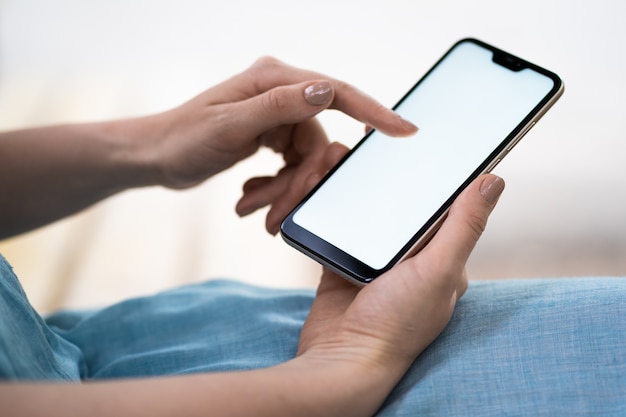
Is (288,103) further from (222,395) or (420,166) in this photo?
(222,395)

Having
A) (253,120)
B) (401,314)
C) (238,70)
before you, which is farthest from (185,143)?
(238,70)

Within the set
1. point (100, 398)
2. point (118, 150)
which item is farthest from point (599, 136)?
point (100, 398)

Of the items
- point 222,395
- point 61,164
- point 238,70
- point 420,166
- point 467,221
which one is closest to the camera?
point 222,395

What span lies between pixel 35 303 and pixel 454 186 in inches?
28.6

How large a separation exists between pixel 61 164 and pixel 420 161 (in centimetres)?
39

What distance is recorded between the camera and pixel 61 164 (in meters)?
0.78

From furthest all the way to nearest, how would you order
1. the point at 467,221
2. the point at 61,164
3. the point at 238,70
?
the point at 238,70 → the point at 61,164 → the point at 467,221

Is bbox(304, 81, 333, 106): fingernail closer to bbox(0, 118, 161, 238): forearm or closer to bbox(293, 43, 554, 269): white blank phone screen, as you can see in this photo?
bbox(293, 43, 554, 269): white blank phone screen

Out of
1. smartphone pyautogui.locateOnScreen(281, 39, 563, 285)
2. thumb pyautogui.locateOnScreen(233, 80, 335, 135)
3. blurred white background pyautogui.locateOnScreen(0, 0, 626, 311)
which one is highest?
thumb pyautogui.locateOnScreen(233, 80, 335, 135)

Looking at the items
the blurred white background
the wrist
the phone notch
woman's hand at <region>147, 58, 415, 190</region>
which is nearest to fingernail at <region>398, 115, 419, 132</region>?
woman's hand at <region>147, 58, 415, 190</region>

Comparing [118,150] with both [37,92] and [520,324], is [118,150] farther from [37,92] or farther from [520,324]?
[37,92]

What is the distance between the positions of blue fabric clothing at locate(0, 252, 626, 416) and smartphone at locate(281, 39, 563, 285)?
8cm

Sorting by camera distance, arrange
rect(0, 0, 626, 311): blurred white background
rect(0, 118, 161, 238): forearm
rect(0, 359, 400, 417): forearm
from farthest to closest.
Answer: rect(0, 0, 626, 311): blurred white background
rect(0, 118, 161, 238): forearm
rect(0, 359, 400, 417): forearm

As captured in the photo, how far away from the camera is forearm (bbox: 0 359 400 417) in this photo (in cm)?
39
